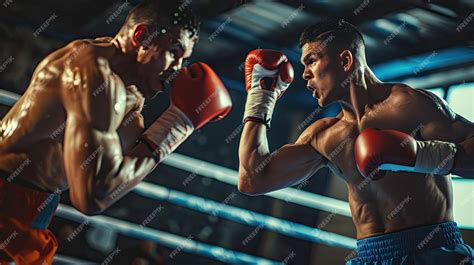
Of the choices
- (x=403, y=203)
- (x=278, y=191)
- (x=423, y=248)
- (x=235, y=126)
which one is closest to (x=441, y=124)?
(x=403, y=203)

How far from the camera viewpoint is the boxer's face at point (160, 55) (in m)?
1.95

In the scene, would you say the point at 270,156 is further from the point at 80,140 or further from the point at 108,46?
the point at 80,140

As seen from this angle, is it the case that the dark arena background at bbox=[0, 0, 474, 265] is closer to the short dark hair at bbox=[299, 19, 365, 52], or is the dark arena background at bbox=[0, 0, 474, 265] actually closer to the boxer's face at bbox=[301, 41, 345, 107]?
the short dark hair at bbox=[299, 19, 365, 52]

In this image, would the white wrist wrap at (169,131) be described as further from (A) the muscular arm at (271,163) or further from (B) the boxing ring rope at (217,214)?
(B) the boxing ring rope at (217,214)

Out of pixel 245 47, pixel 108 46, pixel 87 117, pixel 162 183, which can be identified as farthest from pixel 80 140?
pixel 245 47

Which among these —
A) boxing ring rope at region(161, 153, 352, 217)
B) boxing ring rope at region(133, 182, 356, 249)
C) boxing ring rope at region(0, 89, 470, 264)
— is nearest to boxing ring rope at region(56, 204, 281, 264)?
boxing ring rope at region(0, 89, 470, 264)

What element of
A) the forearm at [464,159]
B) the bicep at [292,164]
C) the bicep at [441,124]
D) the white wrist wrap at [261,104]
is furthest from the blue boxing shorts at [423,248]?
the white wrist wrap at [261,104]

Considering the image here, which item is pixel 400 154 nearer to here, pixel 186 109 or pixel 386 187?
pixel 386 187

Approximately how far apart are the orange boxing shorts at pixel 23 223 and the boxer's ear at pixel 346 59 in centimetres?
139

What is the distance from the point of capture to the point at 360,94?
8.24ft

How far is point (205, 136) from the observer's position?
5.36 m

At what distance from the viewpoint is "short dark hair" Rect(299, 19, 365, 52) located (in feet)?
8.44

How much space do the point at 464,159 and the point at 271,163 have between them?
86 cm

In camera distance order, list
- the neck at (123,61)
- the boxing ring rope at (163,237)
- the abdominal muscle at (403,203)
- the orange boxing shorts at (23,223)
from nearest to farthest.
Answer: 1. the orange boxing shorts at (23,223)
2. the neck at (123,61)
3. the abdominal muscle at (403,203)
4. the boxing ring rope at (163,237)
